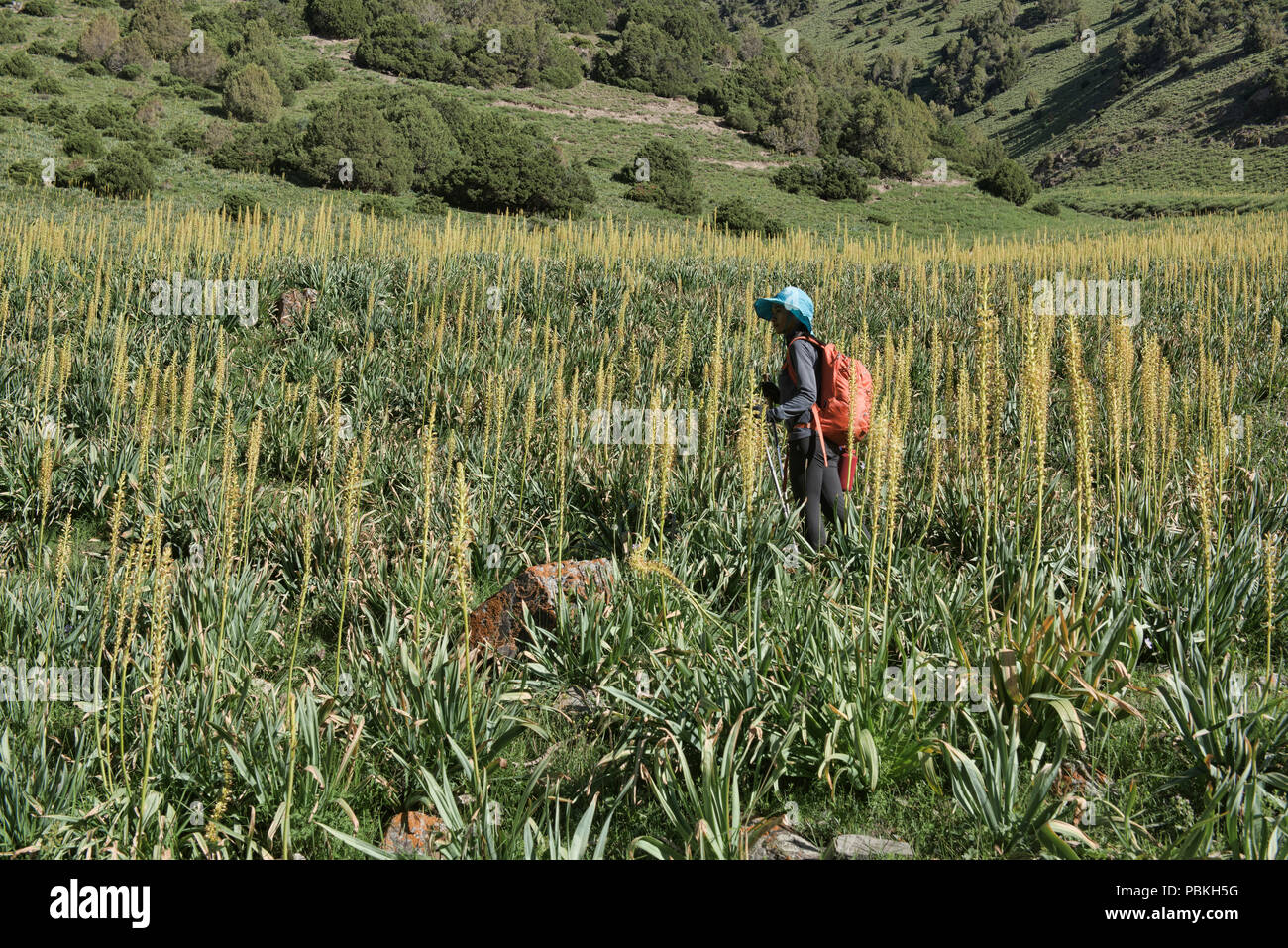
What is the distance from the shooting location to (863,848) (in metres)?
2.47

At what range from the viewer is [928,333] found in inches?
385

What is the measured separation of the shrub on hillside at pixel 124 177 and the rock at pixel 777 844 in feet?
94.2

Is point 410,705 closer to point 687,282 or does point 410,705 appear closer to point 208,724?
point 208,724

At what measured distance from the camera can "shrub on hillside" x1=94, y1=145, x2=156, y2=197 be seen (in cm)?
2530

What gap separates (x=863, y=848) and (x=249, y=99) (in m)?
43.4

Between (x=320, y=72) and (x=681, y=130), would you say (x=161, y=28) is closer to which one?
(x=320, y=72)

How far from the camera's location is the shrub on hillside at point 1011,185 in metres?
39.7

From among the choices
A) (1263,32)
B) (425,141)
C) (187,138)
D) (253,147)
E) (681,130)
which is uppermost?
(1263,32)

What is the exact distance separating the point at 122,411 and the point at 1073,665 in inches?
262

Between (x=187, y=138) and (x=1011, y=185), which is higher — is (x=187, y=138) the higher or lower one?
the lower one

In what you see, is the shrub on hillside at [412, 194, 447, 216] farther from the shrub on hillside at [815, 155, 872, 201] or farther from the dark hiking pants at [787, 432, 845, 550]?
the dark hiking pants at [787, 432, 845, 550]

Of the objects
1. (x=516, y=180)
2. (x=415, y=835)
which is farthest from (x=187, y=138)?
(x=415, y=835)

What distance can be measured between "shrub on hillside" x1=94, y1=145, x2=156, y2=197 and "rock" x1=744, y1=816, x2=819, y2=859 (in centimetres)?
2872
